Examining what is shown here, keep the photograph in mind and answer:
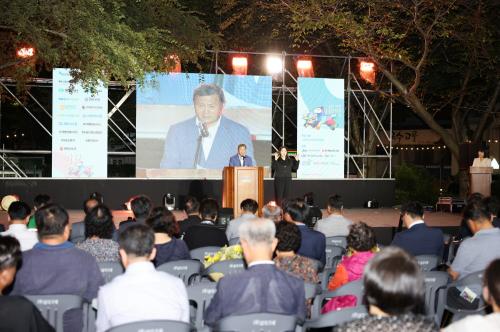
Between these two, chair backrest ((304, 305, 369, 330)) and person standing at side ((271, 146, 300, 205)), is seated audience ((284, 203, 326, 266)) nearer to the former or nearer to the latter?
chair backrest ((304, 305, 369, 330))

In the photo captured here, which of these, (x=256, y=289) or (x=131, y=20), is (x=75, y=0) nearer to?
(x=131, y=20)

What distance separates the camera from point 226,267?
4930 mm

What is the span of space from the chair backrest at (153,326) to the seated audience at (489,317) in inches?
46.4

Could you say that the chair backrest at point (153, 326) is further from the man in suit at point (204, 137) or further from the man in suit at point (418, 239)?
the man in suit at point (204, 137)

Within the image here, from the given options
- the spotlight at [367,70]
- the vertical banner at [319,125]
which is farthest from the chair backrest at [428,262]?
the spotlight at [367,70]

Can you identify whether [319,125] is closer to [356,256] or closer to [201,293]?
[356,256]

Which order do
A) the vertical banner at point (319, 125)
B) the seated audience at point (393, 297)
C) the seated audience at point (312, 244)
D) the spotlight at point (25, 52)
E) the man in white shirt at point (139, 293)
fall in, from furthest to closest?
the vertical banner at point (319, 125) → the spotlight at point (25, 52) → the seated audience at point (312, 244) → the man in white shirt at point (139, 293) → the seated audience at point (393, 297)

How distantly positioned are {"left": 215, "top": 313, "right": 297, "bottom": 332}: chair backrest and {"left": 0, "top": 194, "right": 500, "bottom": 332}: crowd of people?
1.09ft

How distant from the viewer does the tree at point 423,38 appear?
1598cm

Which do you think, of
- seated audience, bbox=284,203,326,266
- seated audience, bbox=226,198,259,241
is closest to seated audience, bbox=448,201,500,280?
seated audience, bbox=284,203,326,266

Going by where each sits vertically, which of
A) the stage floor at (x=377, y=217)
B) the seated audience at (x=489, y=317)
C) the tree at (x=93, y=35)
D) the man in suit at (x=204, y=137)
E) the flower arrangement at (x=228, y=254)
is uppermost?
the tree at (x=93, y=35)

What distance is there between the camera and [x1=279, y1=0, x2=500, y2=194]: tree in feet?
52.4

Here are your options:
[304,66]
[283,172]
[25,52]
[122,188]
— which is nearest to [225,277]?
[283,172]

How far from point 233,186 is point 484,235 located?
24.9 feet
